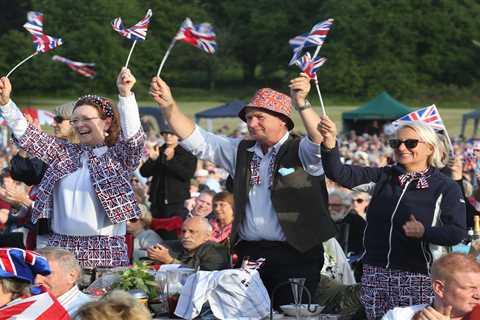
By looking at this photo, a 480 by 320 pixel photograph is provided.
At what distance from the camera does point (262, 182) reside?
243 inches

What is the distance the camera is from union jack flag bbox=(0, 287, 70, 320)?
4.84m

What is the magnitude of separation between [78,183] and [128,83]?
728 millimetres

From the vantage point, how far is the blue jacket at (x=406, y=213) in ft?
19.0

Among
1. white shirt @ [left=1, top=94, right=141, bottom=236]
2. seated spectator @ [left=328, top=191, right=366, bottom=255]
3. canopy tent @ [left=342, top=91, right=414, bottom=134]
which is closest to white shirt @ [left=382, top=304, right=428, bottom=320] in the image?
white shirt @ [left=1, top=94, right=141, bottom=236]

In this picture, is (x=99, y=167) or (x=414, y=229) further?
(x=99, y=167)

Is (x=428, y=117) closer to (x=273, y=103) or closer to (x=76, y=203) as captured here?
(x=273, y=103)

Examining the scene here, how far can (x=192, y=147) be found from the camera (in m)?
6.30

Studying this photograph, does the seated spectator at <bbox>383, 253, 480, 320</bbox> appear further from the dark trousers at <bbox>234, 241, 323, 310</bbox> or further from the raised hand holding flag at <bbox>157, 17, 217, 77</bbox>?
the raised hand holding flag at <bbox>157, 17, 217, 77</bbox>

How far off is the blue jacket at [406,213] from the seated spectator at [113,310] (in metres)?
1.80

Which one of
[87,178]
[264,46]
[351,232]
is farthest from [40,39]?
[264,46]

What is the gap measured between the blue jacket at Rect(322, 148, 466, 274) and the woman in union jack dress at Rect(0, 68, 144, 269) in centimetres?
133

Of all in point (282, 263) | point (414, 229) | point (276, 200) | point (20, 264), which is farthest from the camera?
point (282, 263)

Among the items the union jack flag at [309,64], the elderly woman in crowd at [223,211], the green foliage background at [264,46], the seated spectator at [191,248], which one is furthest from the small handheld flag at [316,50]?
the green foliage background at [264,46]

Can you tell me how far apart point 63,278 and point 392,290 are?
167 cm
